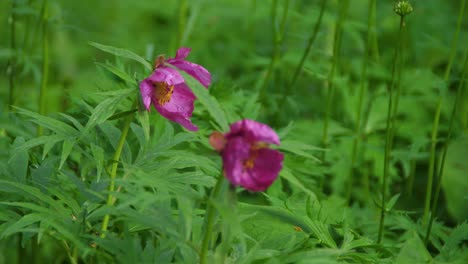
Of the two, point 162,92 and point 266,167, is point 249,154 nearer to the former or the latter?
point 266,167

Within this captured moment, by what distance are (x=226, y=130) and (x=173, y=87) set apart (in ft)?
0.81

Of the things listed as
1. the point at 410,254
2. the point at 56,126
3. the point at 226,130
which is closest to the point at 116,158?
the point at 56,126

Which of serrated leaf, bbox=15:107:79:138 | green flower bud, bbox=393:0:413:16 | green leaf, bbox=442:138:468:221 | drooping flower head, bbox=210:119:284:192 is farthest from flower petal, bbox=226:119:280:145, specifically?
green leaf, bbox=442:138:468:221

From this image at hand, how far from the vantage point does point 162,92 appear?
117cm

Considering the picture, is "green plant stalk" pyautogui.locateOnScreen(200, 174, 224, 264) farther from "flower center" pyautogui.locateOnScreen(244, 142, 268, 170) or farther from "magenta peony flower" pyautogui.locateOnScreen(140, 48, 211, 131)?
"magenta peony flower" pyautogui.locateOnScreen(140, 48, 211, 131)

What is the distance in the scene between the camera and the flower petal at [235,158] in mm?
940

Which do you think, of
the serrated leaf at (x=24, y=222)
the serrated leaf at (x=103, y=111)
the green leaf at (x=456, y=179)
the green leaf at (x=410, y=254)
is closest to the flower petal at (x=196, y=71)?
the serrated leaf at (x=103, y=111)

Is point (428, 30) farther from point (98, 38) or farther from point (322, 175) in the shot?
point (98, 38)

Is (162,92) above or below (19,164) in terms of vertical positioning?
above

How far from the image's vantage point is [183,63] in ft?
3.79

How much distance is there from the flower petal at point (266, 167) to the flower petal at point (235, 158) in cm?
2

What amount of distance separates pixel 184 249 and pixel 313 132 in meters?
1.20

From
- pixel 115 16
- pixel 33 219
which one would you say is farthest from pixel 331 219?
pixel 115 16

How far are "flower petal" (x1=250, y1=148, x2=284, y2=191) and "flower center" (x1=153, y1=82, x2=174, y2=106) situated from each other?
273 mm
